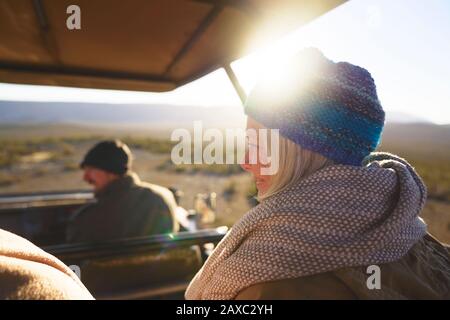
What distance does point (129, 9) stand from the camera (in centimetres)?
176

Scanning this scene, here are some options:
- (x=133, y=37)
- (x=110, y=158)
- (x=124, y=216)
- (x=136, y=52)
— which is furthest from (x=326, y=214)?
(x=110, y=158)

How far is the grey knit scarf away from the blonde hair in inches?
2.7

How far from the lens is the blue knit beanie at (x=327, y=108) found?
1.22 meters

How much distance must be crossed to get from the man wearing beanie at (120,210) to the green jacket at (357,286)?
2.22 metres

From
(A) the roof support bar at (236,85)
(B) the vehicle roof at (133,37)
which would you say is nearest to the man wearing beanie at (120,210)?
(B) the vehicle roof at (133,37)

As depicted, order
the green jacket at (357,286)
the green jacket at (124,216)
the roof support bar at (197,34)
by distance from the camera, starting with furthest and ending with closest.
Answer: the green jacket at (124,216)
the roof support bar at (197,34)
the green jacket at (357,286)

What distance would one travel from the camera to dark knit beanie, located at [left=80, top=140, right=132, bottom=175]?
352cm

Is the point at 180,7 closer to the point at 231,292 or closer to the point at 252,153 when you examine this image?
the point at 252,153

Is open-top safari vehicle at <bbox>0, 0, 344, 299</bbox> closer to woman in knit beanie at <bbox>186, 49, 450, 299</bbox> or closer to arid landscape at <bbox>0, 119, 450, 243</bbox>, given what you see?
woman in knit beanie at <bbox>186, 49, 450, 299</bbox>

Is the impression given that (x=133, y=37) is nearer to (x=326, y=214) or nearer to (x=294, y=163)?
(x=294, y=163)

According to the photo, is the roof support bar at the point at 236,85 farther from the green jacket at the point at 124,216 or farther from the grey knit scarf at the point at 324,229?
the grey knit scarf at the point at 324,229

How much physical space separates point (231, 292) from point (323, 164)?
1.68ft

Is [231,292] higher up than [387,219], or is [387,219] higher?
[387,219]

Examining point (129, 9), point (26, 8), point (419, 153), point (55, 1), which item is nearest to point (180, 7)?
point (129, 9)
